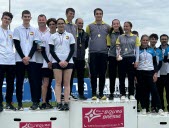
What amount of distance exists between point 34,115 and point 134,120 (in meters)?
1.80

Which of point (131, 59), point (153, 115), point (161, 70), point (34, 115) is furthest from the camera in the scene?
point (161, 70)

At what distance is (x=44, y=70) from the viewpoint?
602 centimetres

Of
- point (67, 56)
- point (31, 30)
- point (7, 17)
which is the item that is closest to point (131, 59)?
point (67, 56)

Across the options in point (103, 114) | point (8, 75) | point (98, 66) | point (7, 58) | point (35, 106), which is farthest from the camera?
point (98, 66)

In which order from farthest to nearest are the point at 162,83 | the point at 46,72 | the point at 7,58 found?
the point at 162,83
the point at 46,72
the point at 7,58

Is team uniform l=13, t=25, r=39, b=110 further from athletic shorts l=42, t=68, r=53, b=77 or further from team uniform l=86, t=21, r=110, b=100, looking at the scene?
team uniform l=86, t=21, r=110, b=100

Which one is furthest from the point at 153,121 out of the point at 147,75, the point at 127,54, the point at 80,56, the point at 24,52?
the point at 24,52

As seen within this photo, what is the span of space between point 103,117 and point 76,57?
139 cm

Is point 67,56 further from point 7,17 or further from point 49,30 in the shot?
point 7,17

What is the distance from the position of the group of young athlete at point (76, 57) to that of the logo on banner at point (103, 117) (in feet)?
1.34

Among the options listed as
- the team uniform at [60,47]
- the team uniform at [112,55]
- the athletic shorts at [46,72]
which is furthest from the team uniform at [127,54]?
the athletic shorts at [46,72]

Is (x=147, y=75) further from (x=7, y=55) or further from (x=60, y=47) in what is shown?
(x=7, y=55)

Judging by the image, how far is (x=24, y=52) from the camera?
5.67 m

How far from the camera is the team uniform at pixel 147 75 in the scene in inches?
251
